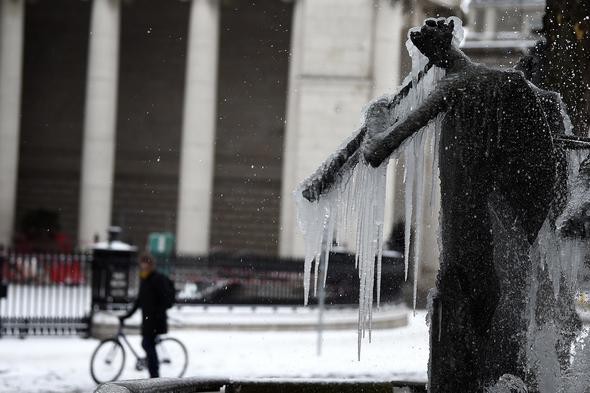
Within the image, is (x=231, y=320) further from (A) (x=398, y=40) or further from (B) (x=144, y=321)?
(A) (x=398, y=40)

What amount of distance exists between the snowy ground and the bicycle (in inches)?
7.3

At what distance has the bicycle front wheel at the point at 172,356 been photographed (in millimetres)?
13289

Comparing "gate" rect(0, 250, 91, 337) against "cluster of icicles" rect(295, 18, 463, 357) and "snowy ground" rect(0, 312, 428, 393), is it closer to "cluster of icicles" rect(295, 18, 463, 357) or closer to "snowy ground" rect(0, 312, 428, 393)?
"snowy ground" rect(0, 312, 428, 393)

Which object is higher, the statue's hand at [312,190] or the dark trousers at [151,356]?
the statue's hand at [312,190]

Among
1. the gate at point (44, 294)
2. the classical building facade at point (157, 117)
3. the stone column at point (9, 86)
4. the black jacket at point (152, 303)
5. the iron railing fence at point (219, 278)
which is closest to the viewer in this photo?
the black jacket at point (152, 303)

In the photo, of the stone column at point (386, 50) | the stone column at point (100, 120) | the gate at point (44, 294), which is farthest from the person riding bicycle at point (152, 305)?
the stone column at point (100, 120)

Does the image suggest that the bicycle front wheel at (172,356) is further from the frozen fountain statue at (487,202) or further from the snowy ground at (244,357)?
the frozen fountain statue at (487,202)

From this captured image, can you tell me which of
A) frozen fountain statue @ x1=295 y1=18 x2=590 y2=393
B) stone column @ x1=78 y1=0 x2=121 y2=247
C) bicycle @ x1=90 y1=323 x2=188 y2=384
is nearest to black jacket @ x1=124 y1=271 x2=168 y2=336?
bicycle @ x1=90 y1=323 x2=188 y2=384

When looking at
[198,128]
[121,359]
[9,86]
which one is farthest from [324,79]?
[121,359]

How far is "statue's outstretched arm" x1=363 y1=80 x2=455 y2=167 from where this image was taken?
16.0ft

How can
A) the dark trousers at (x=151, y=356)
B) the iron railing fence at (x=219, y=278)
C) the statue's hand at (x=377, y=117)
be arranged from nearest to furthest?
the statue's hand at (x=377, y=117), the dark trousers at (x=151, y=356), the iron railing fence at (x=219, y=278)

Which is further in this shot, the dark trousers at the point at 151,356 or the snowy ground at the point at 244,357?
the snowy ground at the point at 244,357

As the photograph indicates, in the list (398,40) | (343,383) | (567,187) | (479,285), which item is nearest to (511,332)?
(479,285)

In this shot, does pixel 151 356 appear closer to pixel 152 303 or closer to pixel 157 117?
pixel 152 303
